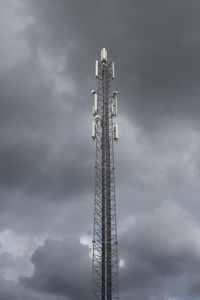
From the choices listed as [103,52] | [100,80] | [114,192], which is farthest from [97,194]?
[103,52]

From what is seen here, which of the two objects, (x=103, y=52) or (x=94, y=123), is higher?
(x=103, y=52)

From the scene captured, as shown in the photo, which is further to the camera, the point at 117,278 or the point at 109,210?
the point at 109,210

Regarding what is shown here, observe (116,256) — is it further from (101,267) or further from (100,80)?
(100,80)

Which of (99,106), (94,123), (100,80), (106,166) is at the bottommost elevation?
(106,166)

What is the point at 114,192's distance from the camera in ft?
360

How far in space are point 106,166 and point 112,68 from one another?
112ft

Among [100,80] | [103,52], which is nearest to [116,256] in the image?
[100,80]

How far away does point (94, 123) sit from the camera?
379ft

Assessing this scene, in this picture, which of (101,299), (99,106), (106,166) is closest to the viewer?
(101,299)

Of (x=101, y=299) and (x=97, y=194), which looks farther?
(x=97, y=194)

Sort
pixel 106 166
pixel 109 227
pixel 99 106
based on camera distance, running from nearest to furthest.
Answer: pixel 109 227 < pixel 106 166 < pixel 99 106

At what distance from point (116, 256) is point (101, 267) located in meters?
5.09

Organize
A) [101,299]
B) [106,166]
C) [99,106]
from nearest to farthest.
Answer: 1. [101,299]
2. [106,166]
3. [99,106]

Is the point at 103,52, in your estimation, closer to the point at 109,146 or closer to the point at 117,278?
the point at 109,146
